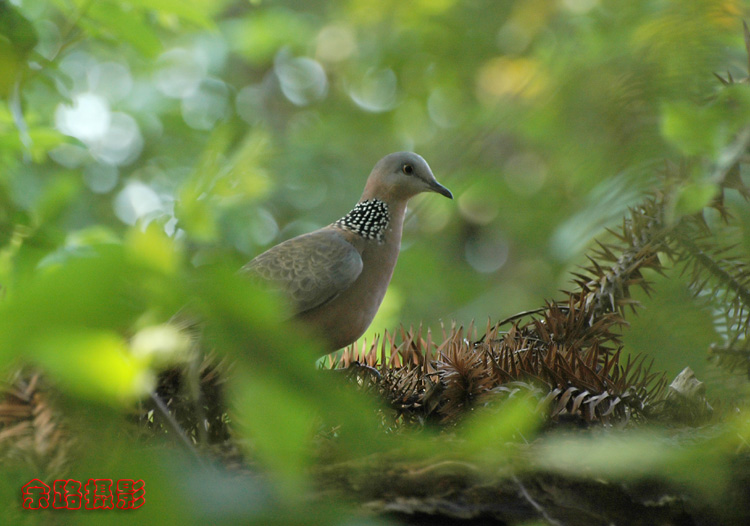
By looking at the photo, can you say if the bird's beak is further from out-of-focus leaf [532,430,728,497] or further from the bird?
out-of-focus leaf [532,430,728,497]

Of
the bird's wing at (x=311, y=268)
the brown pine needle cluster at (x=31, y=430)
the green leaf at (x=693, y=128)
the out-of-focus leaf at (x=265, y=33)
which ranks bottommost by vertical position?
the brown pine needle cluster at (x=31, y=430)

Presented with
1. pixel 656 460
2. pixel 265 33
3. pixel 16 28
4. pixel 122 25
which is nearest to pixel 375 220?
pixel 122 25

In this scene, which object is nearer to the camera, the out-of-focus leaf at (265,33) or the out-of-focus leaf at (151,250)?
the out-of-focus leaf at (151,250)

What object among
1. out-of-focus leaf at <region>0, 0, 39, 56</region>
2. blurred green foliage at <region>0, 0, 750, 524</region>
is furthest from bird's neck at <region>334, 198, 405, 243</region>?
out-of-focus leaf at <region>0, 0, 39, 56</region>

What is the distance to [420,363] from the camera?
139 centimetres

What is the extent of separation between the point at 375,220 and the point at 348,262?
13.0 inches

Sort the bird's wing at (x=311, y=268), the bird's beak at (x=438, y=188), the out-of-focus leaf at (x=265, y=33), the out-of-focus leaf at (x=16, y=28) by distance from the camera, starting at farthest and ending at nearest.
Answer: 1. the out-of-focus leaf at (x=265, y=33)
2. the bird's beak at (x=438, y=188)
3. the bird's wing at (x=311, y=268)
4. the out-of-focus leaf at (x=16, y=28)

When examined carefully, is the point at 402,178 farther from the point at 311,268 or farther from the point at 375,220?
the point at 311,268

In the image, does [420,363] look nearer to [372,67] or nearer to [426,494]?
[426,494]

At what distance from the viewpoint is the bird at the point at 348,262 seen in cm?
215

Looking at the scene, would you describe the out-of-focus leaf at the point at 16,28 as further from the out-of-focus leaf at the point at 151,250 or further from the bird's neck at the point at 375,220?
the bird's neck at the point at 375,220

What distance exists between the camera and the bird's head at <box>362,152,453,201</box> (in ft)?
8.50

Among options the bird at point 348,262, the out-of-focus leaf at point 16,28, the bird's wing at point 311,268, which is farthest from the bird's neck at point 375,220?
the out-of-focus leaf at point 16,28

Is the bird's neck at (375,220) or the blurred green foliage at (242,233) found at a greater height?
the bird's neck at (375,220)
